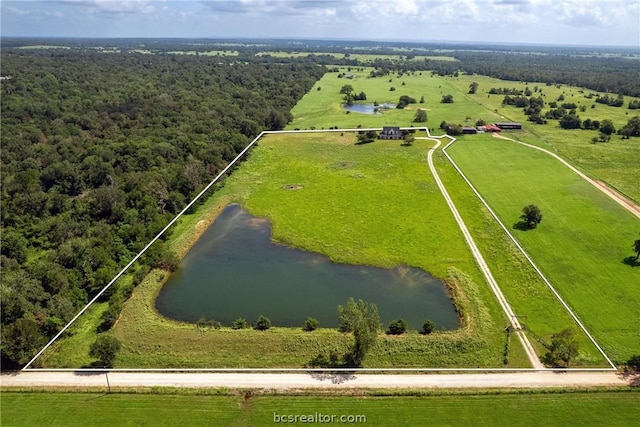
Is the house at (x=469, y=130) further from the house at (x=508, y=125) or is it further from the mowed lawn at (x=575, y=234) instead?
the mowed lawn at (x=575, y=234)

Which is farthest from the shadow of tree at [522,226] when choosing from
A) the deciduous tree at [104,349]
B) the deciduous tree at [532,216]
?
the deciduous tree at [104,349]

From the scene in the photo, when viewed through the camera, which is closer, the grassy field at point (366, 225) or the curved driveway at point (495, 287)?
the curved driveway at point (495, 287)

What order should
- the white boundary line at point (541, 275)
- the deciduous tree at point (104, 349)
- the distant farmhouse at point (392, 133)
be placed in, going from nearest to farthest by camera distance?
the deciduous tree at point (104, 349), the white boundary line at point (541, 275), the distant farmhouse at point (392, 133)

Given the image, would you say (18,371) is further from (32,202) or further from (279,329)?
(32,202)

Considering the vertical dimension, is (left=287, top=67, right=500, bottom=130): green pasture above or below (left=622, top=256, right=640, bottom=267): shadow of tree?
above

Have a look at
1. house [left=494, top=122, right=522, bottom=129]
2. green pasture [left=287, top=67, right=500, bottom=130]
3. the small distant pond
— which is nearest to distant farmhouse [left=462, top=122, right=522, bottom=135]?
house [left=494, top=122, right=522, bottom=129]

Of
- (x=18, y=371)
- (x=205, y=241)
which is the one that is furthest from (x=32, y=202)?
(x=18, y=371)

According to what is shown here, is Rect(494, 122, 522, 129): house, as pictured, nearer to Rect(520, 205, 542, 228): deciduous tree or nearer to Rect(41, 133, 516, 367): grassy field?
Rect(41, 133, 516, 367): grassy field
